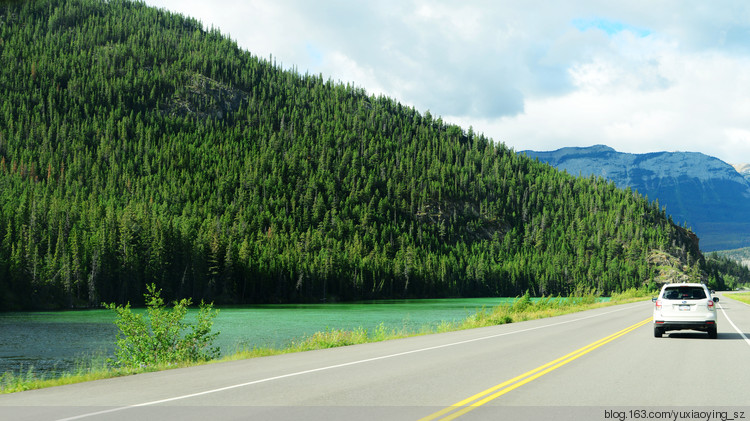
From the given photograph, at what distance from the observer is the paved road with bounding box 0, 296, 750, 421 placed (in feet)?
30.5

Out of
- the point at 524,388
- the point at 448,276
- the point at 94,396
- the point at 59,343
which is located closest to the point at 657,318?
the point at 524,388

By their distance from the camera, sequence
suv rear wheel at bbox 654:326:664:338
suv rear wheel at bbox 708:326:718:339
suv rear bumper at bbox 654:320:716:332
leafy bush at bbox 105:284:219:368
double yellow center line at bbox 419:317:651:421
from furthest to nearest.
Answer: suv rear wheel at bbox 654:326:664:338, suv rear wheel at bbox 708:326:718:339, suv rear bumper at bbox 654:320:716:332, leafy bush at bbox 105:284:219:368, double yellow center line at bbox 419:317:651:421

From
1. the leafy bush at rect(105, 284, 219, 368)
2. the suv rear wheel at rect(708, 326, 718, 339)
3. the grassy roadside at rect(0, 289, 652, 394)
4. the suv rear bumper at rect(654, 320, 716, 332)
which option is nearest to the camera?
the grassy roadside at rect(0, 289, 652, 394)

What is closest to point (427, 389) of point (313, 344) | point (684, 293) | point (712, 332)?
point (313, 344)

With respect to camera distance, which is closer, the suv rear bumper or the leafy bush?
the leafy bush

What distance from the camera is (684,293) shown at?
2356 centimetres

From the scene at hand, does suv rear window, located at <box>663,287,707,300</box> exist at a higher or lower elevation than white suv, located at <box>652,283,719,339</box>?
higher

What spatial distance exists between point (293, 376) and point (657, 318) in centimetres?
1593

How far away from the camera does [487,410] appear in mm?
9383

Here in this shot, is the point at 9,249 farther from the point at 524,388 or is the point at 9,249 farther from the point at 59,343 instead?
the point at 524,388

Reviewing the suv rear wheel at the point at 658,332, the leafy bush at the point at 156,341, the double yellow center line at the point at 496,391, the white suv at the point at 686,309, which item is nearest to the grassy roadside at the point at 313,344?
the leafy bush at the point at 156,341

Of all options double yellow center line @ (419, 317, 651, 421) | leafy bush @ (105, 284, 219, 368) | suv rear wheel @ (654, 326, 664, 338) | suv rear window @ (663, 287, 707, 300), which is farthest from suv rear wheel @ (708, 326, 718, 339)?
leafy bush @ (105, 284, 219, 368)

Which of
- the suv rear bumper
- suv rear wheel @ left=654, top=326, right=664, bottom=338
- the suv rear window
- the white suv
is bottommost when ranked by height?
suv rear wheel @ left=654, top=326, right=664, bottom=338

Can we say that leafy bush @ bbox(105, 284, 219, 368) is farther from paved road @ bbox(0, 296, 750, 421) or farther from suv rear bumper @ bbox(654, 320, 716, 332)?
suv rear bumper @ bbox(654, 320, 716, 332)
